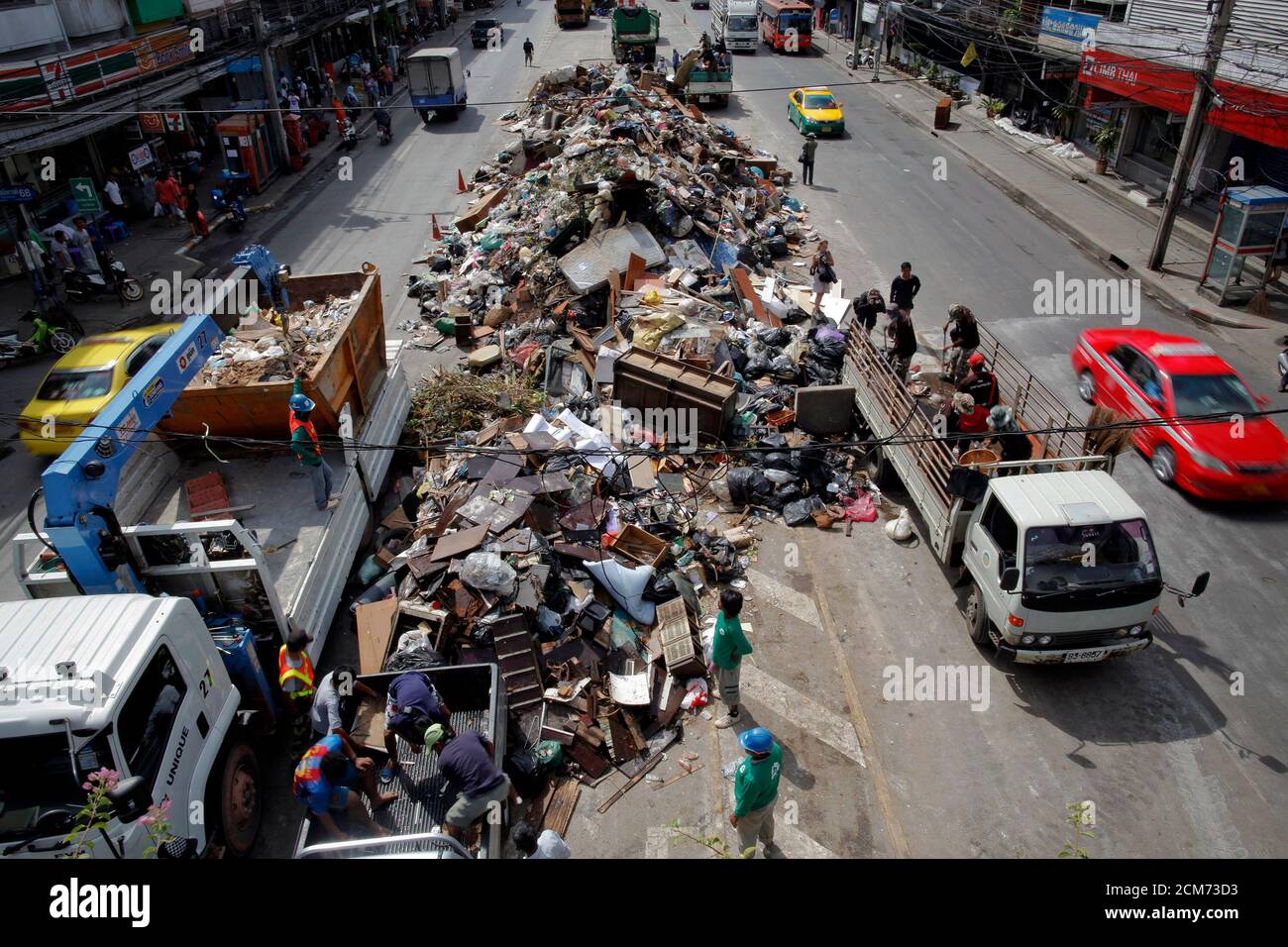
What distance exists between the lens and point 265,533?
9625mm

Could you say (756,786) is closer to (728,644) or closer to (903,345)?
(728,644)

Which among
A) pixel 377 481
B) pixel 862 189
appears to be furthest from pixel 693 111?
A: pixel 377 481

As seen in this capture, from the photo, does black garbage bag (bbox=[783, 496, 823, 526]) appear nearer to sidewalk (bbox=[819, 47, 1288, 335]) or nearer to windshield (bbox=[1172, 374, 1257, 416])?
windshield (bbox=[1172, 374, 1257, 416])

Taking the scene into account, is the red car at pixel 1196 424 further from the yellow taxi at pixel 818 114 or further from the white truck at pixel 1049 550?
the yellow taxi at pixel 818 114

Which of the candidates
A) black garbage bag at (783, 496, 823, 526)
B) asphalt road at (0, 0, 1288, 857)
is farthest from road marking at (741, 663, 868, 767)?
black garbage bag at (783, 496, 823, 526)

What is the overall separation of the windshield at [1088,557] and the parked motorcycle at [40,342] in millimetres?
17370

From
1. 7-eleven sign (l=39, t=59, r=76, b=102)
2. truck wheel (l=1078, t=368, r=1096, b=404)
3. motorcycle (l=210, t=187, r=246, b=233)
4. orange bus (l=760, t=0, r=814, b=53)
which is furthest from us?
orange bus (l=760, t=0, r=814, b=53)

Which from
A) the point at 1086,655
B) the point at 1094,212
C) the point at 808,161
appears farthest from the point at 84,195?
the point at 1094,212

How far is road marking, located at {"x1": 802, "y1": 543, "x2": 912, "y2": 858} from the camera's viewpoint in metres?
7.43

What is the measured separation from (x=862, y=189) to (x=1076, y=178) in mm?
6804

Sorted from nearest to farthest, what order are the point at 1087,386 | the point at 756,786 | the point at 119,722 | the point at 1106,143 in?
the point at 119,722
the point at 756,786
the point at 1087,386
the point at 1106,143

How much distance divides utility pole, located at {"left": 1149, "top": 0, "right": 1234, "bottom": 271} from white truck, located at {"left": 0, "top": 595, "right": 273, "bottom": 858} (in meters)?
20.3

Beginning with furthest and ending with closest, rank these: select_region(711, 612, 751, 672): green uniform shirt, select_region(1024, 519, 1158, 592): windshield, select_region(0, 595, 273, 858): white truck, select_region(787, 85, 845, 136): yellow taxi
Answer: select_region(787, 85, 845, 136): yellow taxi < select_region(1024, 519, 1158, 592): windshield < select_region(711, 612, 751, 672): green uniform shirt < select_region(0, 595, 273, 858): white truck

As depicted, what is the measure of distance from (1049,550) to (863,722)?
2.70m
